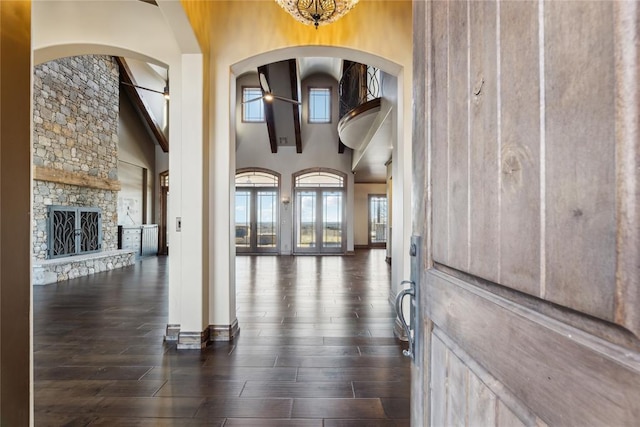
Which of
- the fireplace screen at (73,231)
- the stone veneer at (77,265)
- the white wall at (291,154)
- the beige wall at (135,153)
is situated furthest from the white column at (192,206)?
the white wall at (291,154)

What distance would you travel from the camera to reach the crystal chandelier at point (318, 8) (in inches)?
97.8

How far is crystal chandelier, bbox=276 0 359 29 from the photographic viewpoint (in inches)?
97.8

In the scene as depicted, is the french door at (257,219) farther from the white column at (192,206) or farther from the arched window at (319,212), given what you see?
the white column at (192,206)

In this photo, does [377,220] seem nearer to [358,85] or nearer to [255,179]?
[255,179]

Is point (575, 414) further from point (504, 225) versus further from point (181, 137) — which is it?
point (181, 137)

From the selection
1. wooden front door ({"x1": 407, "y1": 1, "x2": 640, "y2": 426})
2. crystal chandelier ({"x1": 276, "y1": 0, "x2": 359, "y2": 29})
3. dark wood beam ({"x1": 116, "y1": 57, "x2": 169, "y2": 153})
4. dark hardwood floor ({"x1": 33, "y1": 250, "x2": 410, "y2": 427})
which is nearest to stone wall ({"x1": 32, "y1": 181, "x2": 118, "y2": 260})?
dark hardwood floor ({"x1": 33, "y1": 250, "x2": 410, "y2": 427})

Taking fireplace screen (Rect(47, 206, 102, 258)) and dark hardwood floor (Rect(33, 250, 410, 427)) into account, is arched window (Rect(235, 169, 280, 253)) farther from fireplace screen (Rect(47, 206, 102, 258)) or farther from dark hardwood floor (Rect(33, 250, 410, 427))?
dark hardwood floor (Rect(33, 250, 410, 427))

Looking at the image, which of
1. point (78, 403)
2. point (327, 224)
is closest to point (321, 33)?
point (78, 403)

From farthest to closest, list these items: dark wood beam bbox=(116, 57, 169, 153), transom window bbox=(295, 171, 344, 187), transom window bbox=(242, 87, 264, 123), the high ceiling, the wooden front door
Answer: transom window bbox=(295, 171, 344, 187) < transom window bbox=(242, 87, 264, 123) < dark wood beam bbox=(116, 57, 169, 153) < the high ceiling < the wooden front door

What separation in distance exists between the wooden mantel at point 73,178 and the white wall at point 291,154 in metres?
3.80

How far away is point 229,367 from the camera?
2459mm

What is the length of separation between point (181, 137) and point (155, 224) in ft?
28.8

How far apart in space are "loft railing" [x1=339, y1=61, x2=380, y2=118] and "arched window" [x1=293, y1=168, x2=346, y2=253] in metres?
2.75

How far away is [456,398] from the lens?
2.44ft
